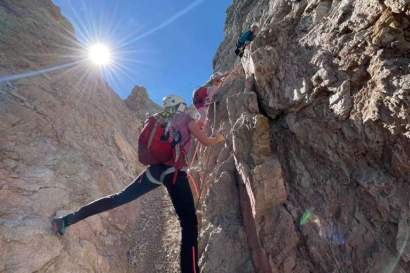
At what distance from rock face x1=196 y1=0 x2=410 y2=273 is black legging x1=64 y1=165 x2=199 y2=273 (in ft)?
1.49

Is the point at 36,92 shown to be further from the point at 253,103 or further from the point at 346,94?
the point at 346,94

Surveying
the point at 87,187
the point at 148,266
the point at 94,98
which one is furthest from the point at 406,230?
the point at 94,98

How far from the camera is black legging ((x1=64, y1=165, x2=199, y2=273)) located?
5.97m

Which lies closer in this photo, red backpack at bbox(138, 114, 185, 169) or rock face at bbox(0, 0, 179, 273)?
red backpack at bbox(138, 114, 185, 169)

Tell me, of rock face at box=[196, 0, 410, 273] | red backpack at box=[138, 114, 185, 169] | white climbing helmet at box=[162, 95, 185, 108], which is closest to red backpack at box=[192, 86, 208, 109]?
rock face at box=[196, 0, 410, 273]

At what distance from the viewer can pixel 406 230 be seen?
360 centimetres

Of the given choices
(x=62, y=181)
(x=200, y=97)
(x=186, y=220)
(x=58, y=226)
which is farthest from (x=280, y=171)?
(x=62, y=181)

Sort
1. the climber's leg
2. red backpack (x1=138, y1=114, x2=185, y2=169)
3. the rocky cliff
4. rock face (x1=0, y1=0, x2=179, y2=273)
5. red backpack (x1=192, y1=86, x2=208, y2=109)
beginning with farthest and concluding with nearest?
red backpack (x1=192, y1=86, x2=208, y2=109)
rock face (x1=0, y1=0, x2=179, y2=273)
red backpack (x1=138, y1=114, x2=185, y2=169)
the climber's leg
the rocky cliff

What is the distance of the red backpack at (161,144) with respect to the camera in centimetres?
624

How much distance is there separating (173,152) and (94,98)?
13762mm

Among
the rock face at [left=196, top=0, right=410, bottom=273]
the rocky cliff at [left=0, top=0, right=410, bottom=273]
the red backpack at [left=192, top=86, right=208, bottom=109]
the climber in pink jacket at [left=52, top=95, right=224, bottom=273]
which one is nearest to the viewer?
→ the rock face at [left=196, top=0, right=410, bottom=273]

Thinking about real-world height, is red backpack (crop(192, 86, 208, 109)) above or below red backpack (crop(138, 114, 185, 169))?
above

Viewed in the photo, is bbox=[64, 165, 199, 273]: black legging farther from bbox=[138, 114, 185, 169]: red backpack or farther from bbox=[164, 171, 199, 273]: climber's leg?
bbox=[138, 114, 185, 169]: red backpack

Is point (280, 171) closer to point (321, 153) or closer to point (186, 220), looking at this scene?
point (321, 153)
